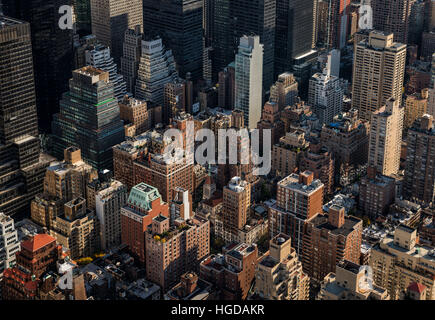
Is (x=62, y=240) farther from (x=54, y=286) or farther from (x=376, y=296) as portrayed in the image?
(x=376, y=296)

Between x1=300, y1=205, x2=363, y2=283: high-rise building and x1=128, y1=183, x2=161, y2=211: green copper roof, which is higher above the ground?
x1=128, y1=183, x2=161, y2=211: green copper roof

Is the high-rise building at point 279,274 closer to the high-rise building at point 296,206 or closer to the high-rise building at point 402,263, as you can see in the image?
the high-rise building at point 402,263

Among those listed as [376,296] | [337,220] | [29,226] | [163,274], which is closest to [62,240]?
[29,226]

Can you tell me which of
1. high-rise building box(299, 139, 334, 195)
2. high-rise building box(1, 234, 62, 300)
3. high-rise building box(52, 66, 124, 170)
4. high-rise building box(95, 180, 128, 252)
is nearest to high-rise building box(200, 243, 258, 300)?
high-rise building box(1, 234, 62, 300)

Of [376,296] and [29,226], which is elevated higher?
[376,296]

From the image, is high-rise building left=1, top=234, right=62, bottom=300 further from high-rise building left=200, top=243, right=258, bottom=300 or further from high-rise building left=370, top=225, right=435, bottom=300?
high-rise building left=370, top=225, right=435, bottom=300

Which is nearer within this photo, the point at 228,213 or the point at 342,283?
the point at 342,283
